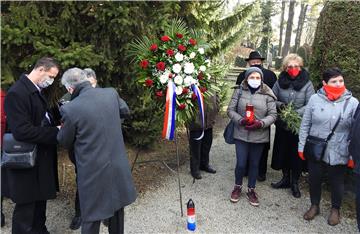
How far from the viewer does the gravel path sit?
407cm

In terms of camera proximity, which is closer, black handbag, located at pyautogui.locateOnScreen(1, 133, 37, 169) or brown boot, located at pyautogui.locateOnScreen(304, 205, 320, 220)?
black handbag, located at pyautogui.locateOnScreen(1, 133, 37, 169)

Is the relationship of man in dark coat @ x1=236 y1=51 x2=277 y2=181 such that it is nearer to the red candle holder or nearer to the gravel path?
the gravel path

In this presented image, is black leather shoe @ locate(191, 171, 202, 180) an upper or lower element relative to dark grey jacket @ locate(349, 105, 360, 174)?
lower

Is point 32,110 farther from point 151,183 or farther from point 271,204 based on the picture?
point 271,204

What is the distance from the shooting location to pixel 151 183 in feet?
17.6

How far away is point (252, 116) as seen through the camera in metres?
4.34

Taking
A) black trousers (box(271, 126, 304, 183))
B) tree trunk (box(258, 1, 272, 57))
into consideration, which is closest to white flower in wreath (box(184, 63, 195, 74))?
black trousers (box(271, 126, 304, 183))

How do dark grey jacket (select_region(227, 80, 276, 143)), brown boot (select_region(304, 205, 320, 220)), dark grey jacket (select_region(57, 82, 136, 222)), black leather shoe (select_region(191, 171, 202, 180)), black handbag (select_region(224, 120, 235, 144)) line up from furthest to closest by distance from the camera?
black leather shoe (select_region(191, 171, 202, 180))
black handbag (select_region(224, 120, 235, 144))
dark grey jacket (select_region(227, 80, 276, 143))
brown boot (select_region(304, 205, 320, 220))
dark grey jacket (select_region(57, 82, 136, 222))

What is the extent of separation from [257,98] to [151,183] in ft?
7.16

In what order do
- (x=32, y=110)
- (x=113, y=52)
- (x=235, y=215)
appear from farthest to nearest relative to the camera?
1. (x=113, y=52)
2. (x=235, y=215)
3. (x=32, y=110)

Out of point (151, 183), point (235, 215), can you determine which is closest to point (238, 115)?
point (235, 215)

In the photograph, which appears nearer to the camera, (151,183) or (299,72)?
(299,72)

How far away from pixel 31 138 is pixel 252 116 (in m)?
2.63

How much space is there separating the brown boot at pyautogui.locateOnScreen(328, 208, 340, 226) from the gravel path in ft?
0.18
